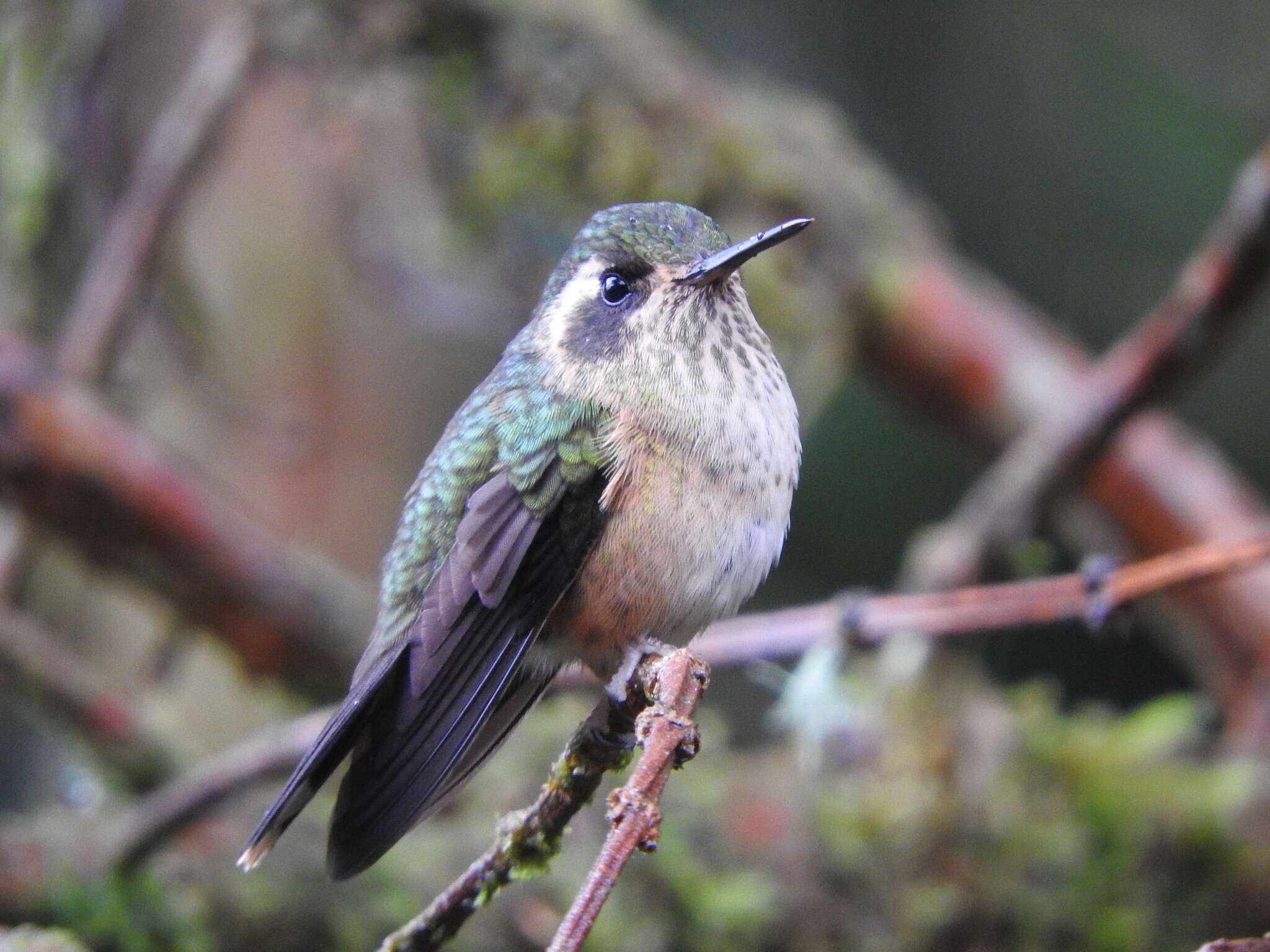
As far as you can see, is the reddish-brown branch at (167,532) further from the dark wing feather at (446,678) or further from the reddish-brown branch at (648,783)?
the reddish-brown branch at (648,783)

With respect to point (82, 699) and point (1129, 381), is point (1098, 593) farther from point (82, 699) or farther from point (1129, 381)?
point (82, 699)

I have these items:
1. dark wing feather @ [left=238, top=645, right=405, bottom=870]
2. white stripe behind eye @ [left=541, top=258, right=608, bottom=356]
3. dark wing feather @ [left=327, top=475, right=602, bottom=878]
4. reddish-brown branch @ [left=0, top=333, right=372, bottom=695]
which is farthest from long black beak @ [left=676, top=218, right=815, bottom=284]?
reddish-brown branch @ [left=0, top=333, right=372, bottom=695]

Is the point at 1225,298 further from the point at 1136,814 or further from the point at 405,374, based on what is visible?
the point at 405,374

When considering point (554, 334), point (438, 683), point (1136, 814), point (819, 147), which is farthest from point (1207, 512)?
point (438, 683)

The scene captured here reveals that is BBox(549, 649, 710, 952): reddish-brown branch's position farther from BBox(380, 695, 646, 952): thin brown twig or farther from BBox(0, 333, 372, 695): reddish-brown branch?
BBox(0, 333, 372, 695): reddish-brown branch

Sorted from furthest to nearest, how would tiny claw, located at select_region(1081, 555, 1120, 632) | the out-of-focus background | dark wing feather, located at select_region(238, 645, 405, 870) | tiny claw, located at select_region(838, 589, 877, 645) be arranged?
1. the out-of-focus background
2. tiny claw, located at select_region(838, 589, 877, 645)
3. tiny claw, located at select_region(1081, 555, 1120, 632)
4. dark wing feather, located at select_region(238, 645, 405, 870)

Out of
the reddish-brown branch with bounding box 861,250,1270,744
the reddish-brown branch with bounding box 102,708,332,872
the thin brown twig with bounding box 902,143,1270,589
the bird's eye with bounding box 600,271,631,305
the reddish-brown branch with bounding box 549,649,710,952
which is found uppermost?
the reddish-brown branch with bounding box 861,250,1270,744
